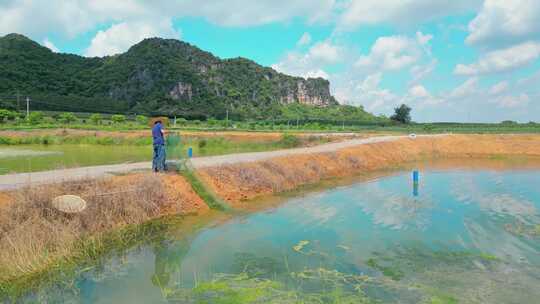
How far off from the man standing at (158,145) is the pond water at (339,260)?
3.70 metres

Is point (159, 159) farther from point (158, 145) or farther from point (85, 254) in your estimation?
point (85, 254)

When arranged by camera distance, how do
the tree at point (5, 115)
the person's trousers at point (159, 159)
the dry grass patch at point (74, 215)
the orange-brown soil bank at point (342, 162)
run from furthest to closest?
the tree at point (5, 115)
the orange-brown soil bank at point (342, 162)
the person's trousers at point (159, 159)
the dry grass patch at point (74, 215)

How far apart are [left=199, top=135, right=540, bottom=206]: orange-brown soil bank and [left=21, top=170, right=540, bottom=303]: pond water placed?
Result: 2.20 meters

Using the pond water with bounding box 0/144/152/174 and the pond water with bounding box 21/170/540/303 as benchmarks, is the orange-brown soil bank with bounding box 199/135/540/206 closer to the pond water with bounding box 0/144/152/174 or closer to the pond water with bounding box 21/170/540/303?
the pond water with bounding box 21/170/540/303

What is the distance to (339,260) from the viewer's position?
27.1 ft

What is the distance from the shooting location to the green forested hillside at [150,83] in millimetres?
89250

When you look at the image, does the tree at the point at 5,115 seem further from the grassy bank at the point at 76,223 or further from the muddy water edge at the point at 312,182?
the grassy bank at the point at 76,223

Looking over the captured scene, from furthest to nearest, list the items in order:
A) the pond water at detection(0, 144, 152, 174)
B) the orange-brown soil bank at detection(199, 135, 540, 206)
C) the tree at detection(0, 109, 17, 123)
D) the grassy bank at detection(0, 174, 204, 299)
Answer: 1. the tree at detection(0, 109, 17, 123)
2. the pond water at detection(0, 144, 152, 174)
3. the orange-brown soil bank at detection(199, 135, 540, 206)
4. the grassy bank at detection(0, 174, 204, 299)

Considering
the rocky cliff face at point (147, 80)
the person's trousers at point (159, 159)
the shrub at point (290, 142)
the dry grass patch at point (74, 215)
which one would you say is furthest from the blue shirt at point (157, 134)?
the rocky cliff face at point (147, 80)

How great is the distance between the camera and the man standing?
13086 millimetres

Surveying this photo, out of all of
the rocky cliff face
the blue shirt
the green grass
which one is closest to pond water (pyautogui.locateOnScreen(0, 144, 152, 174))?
the blue shirt

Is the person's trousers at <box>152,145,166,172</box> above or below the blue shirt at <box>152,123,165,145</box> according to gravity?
below

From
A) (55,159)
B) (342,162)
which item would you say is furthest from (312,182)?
(55,159)

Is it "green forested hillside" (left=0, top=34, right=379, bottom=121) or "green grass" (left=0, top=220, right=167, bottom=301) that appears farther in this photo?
"green forested hillside" (left=0, top=34, right=379, bottom=121)
